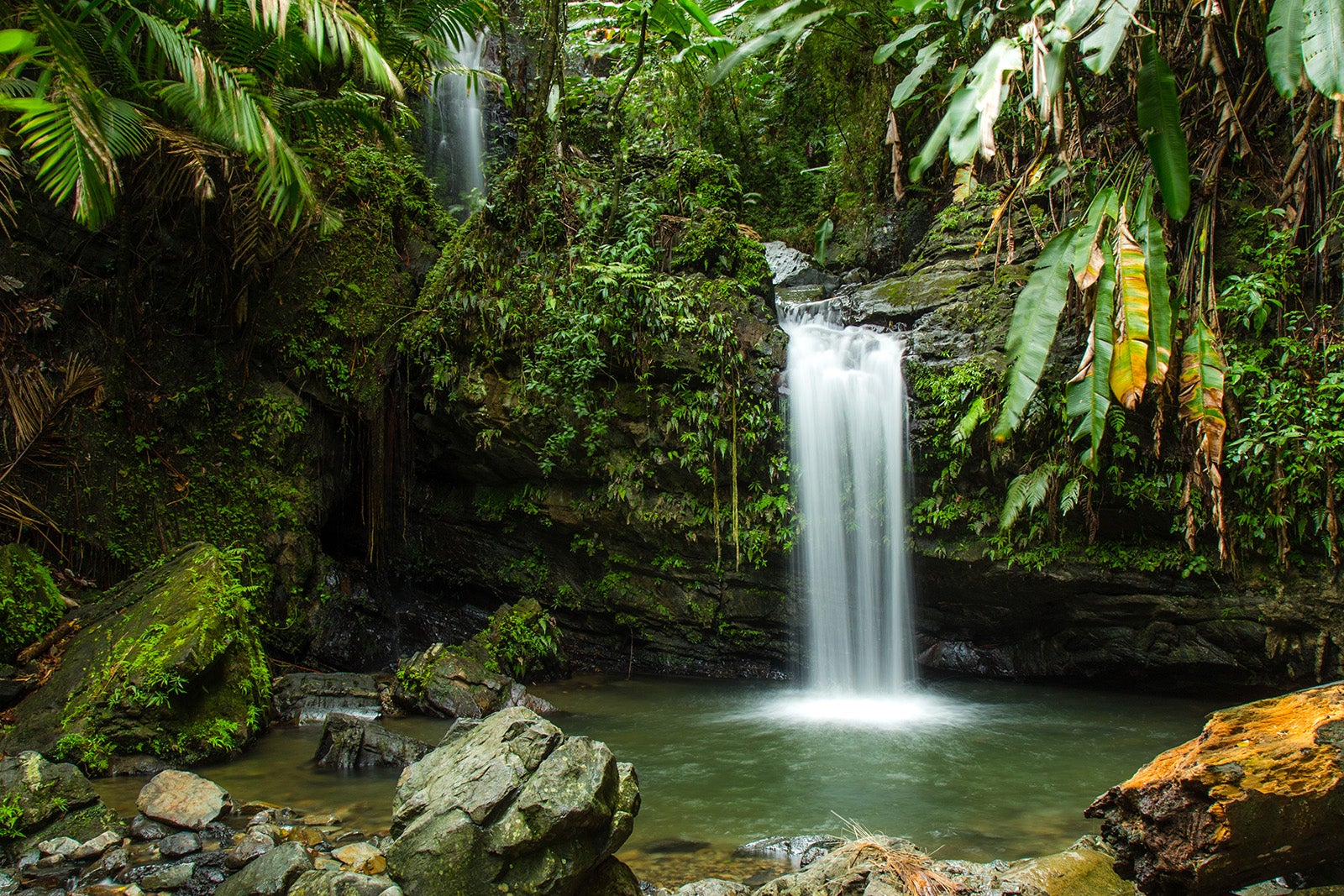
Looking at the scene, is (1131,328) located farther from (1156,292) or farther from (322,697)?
(322,697)

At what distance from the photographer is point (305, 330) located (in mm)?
7996

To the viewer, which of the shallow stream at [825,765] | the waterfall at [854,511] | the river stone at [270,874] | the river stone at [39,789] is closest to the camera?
the river stone at [270,874]

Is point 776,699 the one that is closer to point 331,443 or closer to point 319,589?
point 319,589

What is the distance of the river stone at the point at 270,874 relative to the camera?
2994 millimetres

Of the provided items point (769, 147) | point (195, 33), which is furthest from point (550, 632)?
point (769, 147)

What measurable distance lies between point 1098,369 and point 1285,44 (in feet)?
6.43

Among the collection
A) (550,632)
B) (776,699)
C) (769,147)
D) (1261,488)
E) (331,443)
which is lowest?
(776,699)

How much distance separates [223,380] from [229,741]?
3862 millimetres

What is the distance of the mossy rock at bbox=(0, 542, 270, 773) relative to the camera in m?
4.82

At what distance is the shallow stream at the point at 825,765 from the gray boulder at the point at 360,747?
13cm

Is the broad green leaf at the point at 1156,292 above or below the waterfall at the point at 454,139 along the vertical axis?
below

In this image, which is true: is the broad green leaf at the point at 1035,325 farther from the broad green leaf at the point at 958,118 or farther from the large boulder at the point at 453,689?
the large boulder at the point at 453,689

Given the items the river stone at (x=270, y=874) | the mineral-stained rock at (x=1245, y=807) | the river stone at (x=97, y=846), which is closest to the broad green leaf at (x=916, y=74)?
the mineral-stained rock at (x=1245, y=807)

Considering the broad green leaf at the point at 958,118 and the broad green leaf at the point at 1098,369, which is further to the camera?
the broad green leaf at the point at 1098,369
